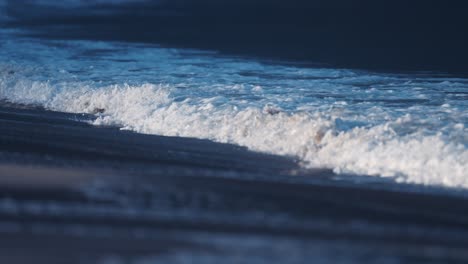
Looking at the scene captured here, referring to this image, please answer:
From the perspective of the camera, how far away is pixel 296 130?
364 inches

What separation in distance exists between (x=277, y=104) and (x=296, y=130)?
1634mm

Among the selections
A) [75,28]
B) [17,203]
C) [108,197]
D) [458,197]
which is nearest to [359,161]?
[458,197]

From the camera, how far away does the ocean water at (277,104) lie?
26.8 ft

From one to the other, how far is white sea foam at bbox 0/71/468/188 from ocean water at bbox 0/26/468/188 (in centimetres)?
Answer: 1

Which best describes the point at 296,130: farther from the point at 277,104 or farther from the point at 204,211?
the point at 204,211

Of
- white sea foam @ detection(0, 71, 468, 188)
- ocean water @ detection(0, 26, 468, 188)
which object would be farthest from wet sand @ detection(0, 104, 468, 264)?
ocean water @ detection(0, 26, 468, 188)

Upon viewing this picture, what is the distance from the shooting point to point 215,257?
203 inches

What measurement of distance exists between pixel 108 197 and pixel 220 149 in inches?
101

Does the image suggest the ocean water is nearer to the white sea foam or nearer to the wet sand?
the white sea foam

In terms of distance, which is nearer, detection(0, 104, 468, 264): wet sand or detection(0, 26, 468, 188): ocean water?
detection(0, 104, 468, 264): wet sand

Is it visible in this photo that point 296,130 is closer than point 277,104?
Yes

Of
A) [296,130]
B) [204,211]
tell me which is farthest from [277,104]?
[204,211]

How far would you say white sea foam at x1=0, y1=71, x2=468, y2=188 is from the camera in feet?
25.7

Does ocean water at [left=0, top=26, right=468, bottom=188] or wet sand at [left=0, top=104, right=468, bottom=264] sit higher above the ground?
ocean water at [left=0, top=26, right=468, bottom=188]
